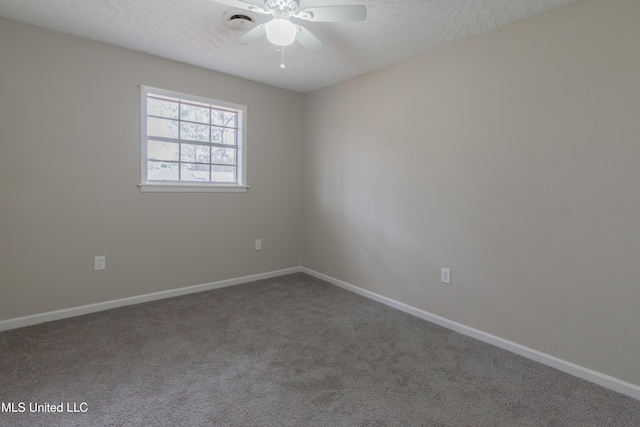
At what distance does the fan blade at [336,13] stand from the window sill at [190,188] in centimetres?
206

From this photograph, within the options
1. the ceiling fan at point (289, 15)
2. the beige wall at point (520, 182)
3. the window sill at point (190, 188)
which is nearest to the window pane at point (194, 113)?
the window sill at point (190, 188)

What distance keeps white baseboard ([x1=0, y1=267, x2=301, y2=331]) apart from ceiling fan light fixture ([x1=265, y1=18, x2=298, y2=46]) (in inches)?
102

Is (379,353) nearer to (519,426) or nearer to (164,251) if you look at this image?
(519,426)

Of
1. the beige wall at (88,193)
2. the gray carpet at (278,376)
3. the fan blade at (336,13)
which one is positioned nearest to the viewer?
the gray carpet at (278,376)

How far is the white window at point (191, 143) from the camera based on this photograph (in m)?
3.14

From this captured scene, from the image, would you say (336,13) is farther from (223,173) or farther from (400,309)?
(400,309)

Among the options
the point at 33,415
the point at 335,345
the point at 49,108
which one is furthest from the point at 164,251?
the point at 335,345

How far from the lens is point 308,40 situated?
7.13ft

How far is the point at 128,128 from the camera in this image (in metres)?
2.96

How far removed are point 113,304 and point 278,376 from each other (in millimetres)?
1914

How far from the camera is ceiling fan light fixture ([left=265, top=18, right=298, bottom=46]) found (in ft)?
6.33

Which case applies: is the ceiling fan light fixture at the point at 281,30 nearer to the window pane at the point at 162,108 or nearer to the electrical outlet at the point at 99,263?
the window pane at the point at 162,108

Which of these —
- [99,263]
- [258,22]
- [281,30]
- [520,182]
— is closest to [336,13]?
[281,30]

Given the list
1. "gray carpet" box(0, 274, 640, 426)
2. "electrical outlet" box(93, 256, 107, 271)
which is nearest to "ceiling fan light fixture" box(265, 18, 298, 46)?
"gray carpet" box(0, 274, 640, 426)
